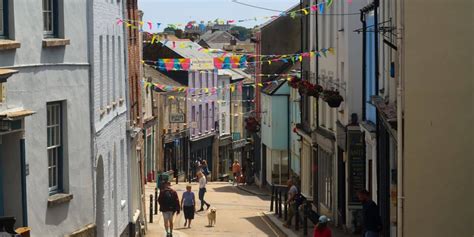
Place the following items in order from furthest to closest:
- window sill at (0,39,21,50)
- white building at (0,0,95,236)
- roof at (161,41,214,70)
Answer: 1. roof at (161,41,214,70)
2. white building at (0,0,95,236)
3. window sill at (0,39,21,50)

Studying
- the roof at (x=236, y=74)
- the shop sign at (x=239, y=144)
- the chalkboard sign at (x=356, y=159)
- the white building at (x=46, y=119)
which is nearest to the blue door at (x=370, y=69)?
the chalkboard sign at (x=356, y=159)

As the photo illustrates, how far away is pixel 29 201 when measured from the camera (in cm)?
1919

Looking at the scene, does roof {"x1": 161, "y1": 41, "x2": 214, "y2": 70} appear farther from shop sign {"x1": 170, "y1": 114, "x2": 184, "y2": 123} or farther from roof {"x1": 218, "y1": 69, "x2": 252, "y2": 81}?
roof {"x1": 218, "y1": 69, "x2": 252, "y2": 81}

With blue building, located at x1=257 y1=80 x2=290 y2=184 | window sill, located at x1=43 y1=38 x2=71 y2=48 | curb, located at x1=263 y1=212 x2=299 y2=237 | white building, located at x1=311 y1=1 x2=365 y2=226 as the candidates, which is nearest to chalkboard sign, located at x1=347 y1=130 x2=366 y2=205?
white building, located at x1=311 y1=1 x2=365 y2=226

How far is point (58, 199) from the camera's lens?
20891 millimetres

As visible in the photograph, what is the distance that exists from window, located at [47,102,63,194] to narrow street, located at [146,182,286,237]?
40.8 feet

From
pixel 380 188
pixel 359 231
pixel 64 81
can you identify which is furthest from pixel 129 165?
pixel 64 81

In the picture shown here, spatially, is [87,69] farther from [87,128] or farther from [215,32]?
[215,32]

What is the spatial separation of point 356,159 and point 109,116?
289 inches

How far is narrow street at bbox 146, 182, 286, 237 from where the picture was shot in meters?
34.4

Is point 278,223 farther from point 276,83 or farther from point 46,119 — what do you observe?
point 276,83

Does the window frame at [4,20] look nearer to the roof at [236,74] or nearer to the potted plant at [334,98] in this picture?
the potted plant at [334,98]

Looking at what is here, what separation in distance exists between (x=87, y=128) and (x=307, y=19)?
71.7 feet

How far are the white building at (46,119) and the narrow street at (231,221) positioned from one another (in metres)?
11.2
